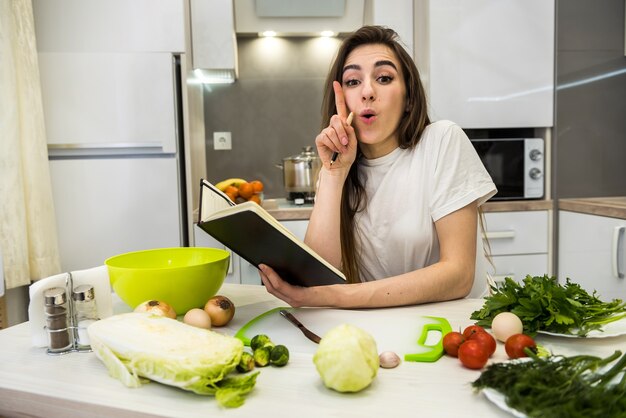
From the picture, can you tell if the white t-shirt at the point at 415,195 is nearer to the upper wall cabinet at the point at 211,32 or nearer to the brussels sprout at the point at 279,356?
the brussels sprout at the point at 279,356

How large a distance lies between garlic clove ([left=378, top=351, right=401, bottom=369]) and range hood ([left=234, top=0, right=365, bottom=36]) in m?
2.48

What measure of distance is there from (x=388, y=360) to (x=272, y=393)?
0.57ft

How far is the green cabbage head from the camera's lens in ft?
2.02

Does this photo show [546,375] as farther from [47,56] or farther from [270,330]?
[47,56]

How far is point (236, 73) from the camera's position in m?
2.99

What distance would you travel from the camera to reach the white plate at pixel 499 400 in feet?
1.78

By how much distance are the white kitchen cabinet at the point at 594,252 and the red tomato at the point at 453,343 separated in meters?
1.82

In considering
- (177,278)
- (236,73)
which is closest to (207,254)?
(177,278)

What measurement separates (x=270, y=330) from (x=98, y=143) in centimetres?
181

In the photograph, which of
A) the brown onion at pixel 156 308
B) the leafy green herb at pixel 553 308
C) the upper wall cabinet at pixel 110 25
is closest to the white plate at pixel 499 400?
the leafy green herb at pixel 553 308

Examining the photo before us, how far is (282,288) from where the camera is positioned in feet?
3.18

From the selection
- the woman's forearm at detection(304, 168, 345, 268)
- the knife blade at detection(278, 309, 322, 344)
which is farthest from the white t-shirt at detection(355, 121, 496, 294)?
the knife blade at detection(278, 309, 322, 344)

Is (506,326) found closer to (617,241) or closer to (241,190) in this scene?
(617,241)

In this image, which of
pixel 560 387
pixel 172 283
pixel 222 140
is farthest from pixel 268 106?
pixel 560 387
